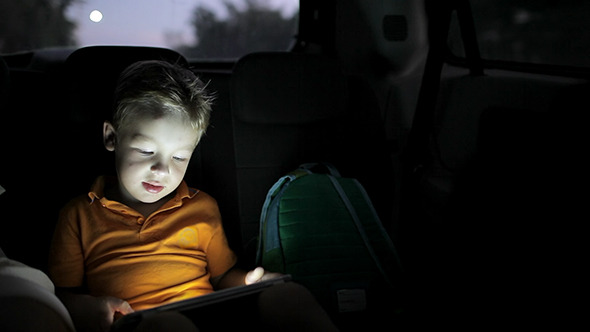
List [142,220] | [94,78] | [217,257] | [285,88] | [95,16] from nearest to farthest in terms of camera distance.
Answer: [142,220] → [217,257] → [94,78] → [285,88] → [95,16]

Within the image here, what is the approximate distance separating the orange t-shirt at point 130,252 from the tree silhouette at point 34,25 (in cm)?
129

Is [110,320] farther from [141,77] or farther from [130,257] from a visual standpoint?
[141,77]

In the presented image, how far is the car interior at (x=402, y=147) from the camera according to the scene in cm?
170

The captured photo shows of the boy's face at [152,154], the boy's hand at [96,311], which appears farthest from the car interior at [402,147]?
the boy's hand at [96,311]

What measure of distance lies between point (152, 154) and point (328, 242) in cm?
73

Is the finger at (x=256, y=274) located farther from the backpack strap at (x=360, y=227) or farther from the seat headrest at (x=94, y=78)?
the seat headrest at (x=94, y=78)

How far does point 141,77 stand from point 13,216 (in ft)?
2.41

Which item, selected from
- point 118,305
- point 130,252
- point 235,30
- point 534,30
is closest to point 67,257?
point 130,252

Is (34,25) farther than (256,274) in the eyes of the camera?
Yes

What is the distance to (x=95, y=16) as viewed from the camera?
2578 millimetres

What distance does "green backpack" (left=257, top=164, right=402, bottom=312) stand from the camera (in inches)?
70.1

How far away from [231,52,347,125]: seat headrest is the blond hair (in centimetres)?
42

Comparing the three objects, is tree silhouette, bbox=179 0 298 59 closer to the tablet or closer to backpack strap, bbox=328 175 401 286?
backpack strap, bbox=328 175 401 286

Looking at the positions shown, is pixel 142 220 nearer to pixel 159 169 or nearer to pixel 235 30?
pixel 159 169
